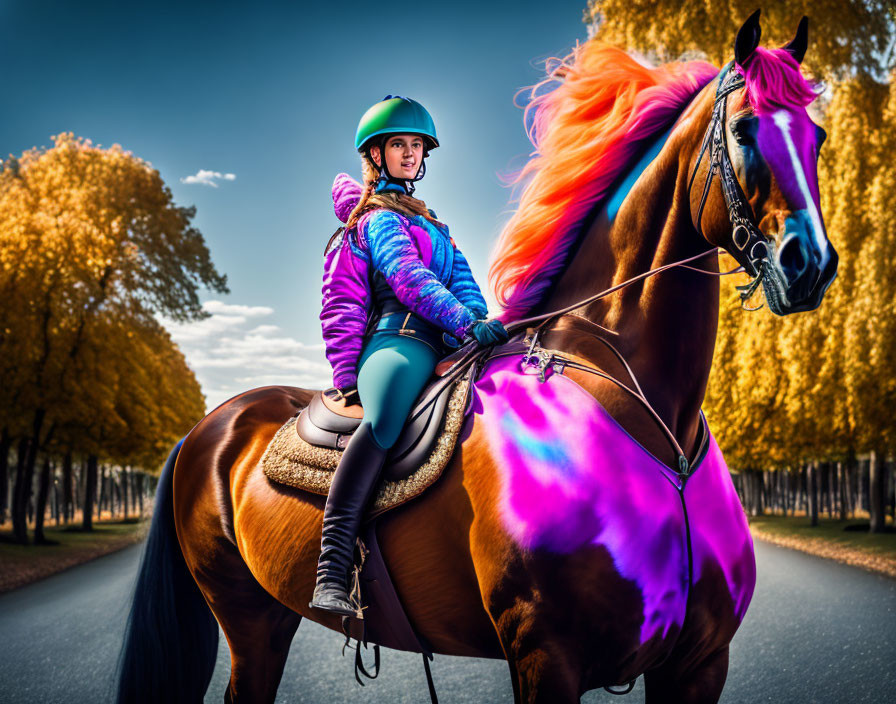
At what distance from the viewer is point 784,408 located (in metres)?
15.3

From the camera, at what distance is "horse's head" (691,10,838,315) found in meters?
1.95

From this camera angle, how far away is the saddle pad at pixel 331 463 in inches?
93.3

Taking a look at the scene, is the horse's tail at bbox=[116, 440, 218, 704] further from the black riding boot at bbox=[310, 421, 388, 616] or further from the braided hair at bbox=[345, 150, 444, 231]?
the braided hair at bbox=[345, 150, 444, 231]

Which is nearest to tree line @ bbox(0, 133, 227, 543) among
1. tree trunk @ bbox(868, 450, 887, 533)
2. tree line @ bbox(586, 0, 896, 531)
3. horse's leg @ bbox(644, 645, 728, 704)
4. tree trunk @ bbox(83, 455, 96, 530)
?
tree trunk @ bbox(83, 455, 96, 530)

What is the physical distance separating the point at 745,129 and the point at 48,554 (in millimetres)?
16969

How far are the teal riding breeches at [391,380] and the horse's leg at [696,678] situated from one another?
1.18m

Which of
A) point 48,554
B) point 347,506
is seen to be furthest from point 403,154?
point 48,554

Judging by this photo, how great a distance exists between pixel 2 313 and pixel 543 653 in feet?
49.2

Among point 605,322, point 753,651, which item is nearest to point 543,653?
point 605,322

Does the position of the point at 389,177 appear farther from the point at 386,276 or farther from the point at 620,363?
the point at 620,363

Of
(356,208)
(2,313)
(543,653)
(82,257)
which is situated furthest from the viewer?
(82,257)

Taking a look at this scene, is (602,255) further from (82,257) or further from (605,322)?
(82,257)

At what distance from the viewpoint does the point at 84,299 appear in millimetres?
15281

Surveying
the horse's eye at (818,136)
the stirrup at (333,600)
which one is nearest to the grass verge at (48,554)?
the stirrup at (333,600)
